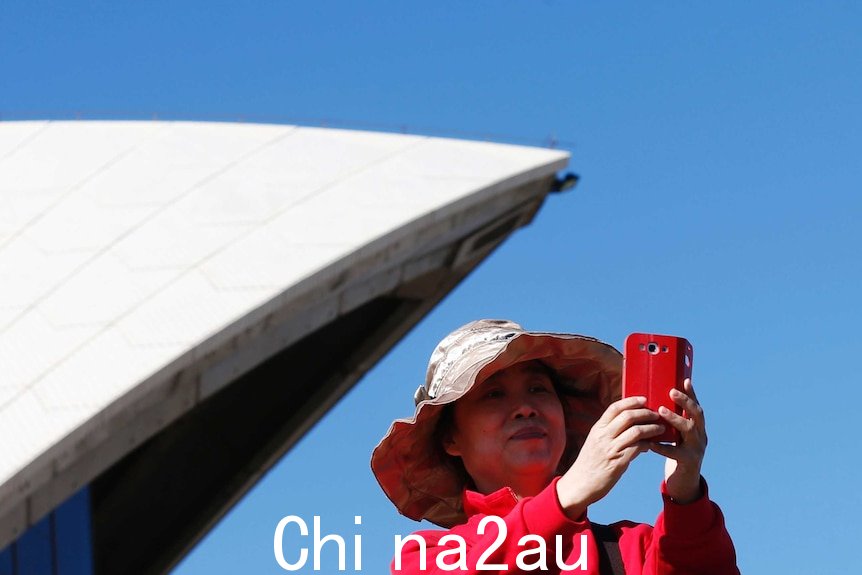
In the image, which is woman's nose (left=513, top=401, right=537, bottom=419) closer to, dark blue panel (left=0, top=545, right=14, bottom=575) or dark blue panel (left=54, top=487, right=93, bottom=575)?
dark blue panel (left=0, top=545, right=14, bottom=575)

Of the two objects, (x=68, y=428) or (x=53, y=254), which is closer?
(x=68, y=428)

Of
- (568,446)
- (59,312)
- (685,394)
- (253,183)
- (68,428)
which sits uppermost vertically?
(253,183)

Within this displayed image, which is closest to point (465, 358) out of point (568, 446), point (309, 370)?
point (568, 446)

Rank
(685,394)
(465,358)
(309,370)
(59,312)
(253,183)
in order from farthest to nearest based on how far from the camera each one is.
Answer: (309,370), (253,183), (59,312), (465,358), (685,394)

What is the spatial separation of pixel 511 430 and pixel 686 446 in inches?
17.6

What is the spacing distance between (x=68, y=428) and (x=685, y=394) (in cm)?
923

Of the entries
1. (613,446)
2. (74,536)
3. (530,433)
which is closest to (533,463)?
(530,433)

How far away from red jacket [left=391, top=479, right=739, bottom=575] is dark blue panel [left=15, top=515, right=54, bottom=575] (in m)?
9.97

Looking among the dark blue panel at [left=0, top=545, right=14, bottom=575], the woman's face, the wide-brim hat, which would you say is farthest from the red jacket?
the dark blue panel at [left=0, top=545, right=14, bottom=575]

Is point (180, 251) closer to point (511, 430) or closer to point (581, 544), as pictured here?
point (511, 430)

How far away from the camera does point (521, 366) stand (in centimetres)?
273

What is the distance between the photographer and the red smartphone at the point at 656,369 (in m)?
2.23

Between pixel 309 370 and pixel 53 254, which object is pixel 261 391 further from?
pixel 53 254

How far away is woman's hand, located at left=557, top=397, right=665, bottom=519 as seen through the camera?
2.20 m
